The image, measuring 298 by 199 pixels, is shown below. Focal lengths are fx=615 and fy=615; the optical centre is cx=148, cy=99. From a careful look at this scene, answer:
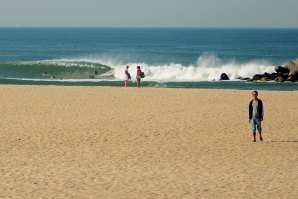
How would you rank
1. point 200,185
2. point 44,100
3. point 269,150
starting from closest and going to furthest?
point 200,185 < point 269,150 < point 44,100

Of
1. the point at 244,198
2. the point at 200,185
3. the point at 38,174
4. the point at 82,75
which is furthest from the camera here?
the point at 82,75

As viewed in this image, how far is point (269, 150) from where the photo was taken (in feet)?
46.6

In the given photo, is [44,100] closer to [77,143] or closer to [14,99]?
[14,99]

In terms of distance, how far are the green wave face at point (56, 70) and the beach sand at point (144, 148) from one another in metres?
21.3

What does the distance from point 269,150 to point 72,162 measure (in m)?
4.64

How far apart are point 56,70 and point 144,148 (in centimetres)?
3647

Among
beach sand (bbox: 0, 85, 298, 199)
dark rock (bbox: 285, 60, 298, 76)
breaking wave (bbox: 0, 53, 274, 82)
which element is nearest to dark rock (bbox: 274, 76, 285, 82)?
dark rock (bbox: 285, 60, 298, 76)

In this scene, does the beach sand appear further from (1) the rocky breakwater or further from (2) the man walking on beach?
(1) the rocky breakwater

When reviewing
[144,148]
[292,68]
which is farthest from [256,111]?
[292,68]

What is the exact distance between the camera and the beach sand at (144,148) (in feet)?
34.4

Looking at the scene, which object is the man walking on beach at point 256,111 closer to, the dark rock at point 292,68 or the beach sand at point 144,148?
the beach sand at point 144,148

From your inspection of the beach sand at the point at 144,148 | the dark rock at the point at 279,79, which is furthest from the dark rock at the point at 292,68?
the beach sand at the point at 144,148

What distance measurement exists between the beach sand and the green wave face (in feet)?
69.9

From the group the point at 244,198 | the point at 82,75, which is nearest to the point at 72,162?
the point at 244,198
